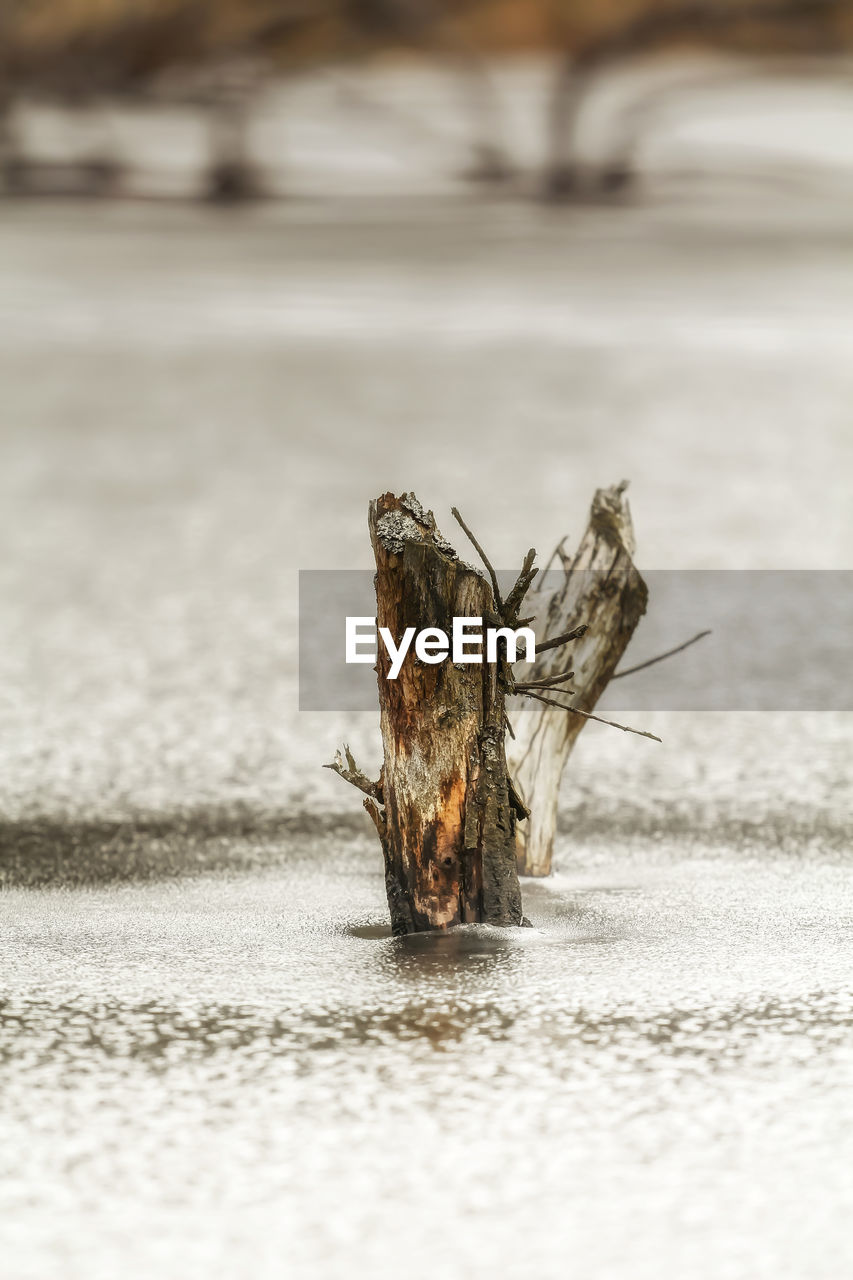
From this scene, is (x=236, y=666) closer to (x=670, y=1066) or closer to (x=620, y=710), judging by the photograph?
(x=620, y=710)

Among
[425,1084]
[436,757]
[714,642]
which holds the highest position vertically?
[714,642]

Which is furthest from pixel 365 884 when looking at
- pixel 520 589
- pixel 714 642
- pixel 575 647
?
pixel 714 642

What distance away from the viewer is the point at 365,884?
1225mm

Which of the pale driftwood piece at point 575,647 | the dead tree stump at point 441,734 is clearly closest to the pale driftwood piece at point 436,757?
the dead tree stump at point 441,734

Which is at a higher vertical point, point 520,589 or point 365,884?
point 520,589

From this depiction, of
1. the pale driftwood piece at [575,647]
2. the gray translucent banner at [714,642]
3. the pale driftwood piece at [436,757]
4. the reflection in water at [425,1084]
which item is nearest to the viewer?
the reflection in water at [425,1084]

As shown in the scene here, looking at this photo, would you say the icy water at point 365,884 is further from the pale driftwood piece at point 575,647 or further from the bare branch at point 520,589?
the bare branch at point 520,589

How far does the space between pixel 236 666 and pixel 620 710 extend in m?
0.46

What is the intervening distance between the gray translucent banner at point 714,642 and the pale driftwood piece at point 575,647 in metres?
0.42

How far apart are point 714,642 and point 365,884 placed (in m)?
0.93

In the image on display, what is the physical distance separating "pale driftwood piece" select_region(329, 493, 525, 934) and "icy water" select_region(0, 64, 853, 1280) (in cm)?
4

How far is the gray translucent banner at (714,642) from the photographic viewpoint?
1827 mm

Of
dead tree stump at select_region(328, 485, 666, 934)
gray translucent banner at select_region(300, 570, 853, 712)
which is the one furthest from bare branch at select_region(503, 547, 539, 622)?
gray translucent banner at select_region(300, 570, 853, 712)

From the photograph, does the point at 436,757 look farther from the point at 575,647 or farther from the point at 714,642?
the point at 714,642
